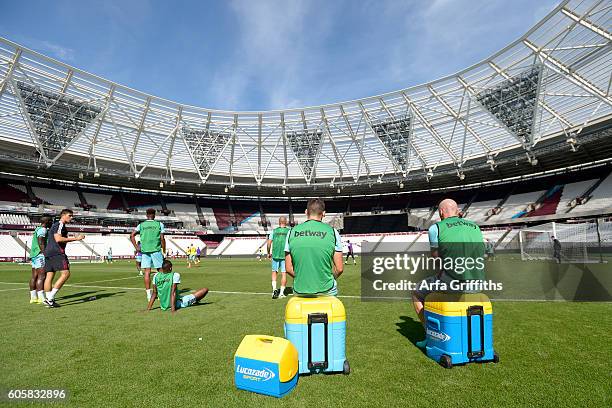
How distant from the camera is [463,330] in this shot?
328 centimetres

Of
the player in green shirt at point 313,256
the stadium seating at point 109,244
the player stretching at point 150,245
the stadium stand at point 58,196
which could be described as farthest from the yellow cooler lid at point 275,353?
the stadium stand at point 58,196

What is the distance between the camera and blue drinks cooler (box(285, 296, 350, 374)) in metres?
3.01

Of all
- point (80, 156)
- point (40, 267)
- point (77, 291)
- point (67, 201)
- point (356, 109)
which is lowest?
point (77, 291)

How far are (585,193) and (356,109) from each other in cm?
2492

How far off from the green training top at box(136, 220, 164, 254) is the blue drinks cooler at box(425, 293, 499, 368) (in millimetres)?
6005

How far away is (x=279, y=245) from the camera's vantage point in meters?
8.61

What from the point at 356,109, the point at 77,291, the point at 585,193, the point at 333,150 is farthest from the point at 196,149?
the point at 585,193

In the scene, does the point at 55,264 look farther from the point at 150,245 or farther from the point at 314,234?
the point at 314,234

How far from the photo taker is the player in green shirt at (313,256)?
3.30 m

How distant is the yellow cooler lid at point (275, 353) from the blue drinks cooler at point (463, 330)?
1.56 meters

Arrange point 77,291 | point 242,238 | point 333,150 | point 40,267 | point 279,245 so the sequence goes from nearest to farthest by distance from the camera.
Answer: point 40,267 → point 279,245 → point 77,291 → point 333,150 → point 242,238

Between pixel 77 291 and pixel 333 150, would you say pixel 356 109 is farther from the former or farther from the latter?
pixel 77 291
